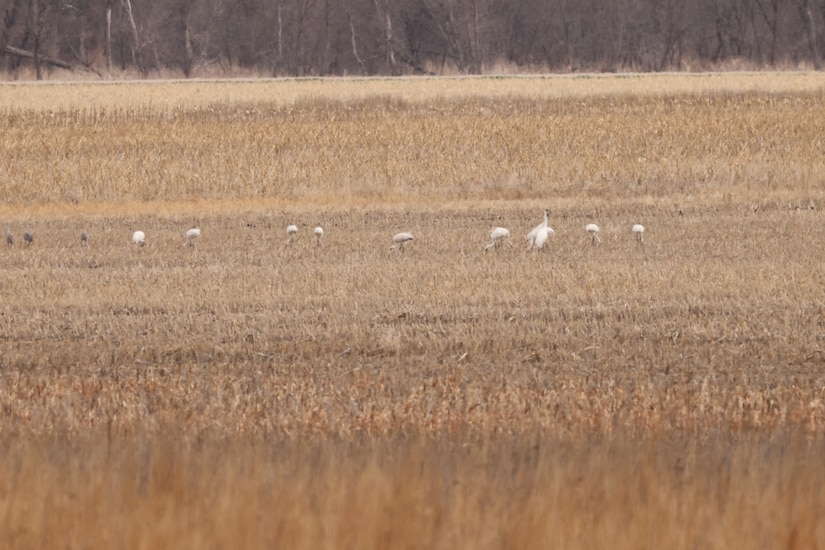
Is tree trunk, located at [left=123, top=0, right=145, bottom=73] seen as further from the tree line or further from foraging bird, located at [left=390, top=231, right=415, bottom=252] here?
foraging bird, located at [left=390, top=231, right=415, bottom=252]

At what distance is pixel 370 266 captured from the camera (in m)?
15.4

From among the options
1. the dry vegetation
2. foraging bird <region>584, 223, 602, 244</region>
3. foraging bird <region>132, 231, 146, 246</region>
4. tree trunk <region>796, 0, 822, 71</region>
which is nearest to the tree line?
tree trunk <region>796, 0, 822, 71</region>

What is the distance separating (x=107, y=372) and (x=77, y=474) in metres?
5.03

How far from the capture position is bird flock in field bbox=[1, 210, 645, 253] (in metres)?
16.6

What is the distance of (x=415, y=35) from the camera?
223 feet

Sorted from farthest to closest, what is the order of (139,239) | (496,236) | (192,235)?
(192,235) → (139,239) → (496,236)

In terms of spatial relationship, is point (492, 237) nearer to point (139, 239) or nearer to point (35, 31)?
point (139, 239)

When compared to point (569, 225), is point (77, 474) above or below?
above

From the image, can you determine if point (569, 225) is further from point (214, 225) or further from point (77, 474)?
point (77, 474)

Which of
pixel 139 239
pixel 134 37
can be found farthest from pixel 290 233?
pixel 134 37

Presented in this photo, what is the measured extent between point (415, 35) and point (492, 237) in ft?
173

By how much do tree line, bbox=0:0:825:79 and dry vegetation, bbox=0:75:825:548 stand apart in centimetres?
3608

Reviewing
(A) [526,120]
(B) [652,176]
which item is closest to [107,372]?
(B) [652,176]

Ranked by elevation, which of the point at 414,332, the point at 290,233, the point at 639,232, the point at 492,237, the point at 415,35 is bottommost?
the point at 290,233
